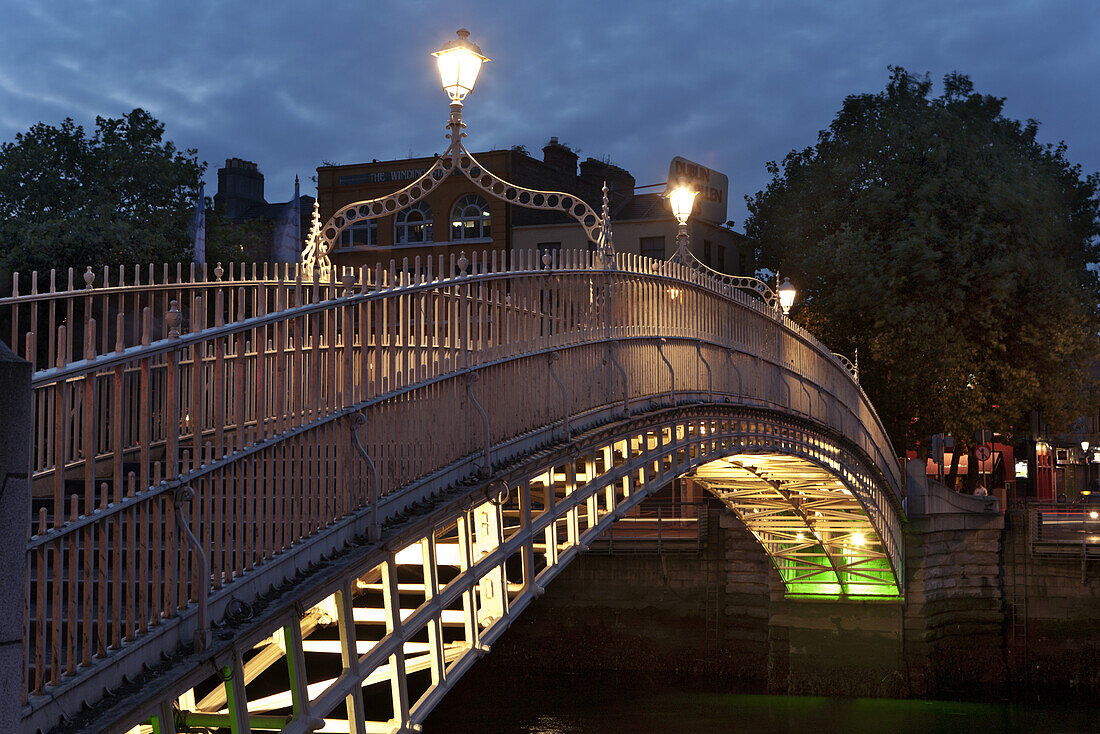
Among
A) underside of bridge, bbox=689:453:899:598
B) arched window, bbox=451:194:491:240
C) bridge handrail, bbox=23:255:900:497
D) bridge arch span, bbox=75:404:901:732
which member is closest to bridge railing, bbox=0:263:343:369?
bridge handrail, bbox=23:255:900:497

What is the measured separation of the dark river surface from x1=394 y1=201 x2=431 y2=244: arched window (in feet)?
73.4

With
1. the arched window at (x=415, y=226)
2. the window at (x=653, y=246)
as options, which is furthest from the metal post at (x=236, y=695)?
the arched window at (x=415, y=226)

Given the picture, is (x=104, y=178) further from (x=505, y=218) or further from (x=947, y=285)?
(x=947, y=285)

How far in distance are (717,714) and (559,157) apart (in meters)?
26.1

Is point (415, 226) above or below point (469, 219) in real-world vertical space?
below

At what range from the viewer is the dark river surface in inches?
1112

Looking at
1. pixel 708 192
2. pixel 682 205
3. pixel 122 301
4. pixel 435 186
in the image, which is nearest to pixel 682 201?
pixel 682 205

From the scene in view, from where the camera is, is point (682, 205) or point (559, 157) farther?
point (559, 157)

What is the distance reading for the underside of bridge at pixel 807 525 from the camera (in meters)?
23.6

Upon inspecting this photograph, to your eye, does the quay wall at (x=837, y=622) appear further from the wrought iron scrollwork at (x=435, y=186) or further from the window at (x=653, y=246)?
the wrought iron scrollwork at (x=435, y=186)

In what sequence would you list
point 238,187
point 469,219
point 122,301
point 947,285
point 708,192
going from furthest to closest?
1. point 238,187
2. point 469,219
3. point 708,192
4. point 947,285
5. point 122,301

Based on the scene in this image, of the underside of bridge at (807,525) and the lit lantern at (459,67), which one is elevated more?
the lit lantern at (459,67)

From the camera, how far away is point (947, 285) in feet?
118

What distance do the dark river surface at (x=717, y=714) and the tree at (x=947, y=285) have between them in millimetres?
8760
